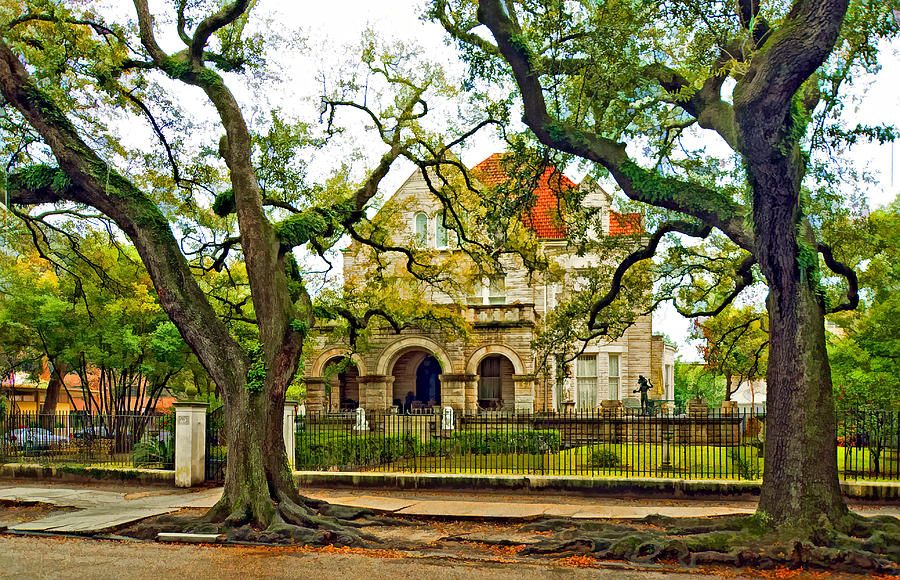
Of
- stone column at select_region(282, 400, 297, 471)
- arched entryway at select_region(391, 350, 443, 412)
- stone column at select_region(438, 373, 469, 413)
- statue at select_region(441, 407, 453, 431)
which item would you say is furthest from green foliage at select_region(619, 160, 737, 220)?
arched entryway at select_region(391, 350, 443, 412)

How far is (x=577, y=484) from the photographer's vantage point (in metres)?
15.3

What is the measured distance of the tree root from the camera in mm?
9039

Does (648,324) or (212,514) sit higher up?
(648,324)

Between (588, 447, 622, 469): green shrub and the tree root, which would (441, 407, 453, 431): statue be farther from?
the tree root

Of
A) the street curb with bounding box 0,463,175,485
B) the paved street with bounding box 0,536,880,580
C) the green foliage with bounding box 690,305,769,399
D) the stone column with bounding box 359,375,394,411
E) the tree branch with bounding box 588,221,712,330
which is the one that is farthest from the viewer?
the stone column with bounding box 359,375,394,411

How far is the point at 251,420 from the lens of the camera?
12648 millimetres

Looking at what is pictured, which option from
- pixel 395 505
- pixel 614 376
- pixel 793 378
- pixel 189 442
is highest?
pixel 793 378

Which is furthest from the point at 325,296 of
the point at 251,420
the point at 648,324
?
the point at 648,324

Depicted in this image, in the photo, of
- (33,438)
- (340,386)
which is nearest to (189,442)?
(33,438)

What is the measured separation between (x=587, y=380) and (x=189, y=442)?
23.8m

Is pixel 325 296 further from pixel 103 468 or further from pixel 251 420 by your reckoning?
pixel 251 420

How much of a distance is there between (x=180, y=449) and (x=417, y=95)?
9.74 m

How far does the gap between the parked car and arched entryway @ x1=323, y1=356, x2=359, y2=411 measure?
41.9ft

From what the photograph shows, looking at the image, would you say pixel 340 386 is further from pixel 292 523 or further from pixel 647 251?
pixel 292 523
